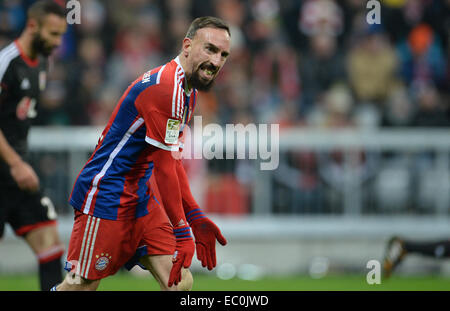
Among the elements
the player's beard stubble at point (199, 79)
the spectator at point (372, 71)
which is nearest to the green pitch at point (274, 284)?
the spectator at point (372, 71)

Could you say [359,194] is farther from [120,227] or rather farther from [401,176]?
[120,227]

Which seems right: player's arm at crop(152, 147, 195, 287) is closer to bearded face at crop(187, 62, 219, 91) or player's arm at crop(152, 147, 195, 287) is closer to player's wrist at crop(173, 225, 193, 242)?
player's wrist at crop(173, 225, 193, 242)

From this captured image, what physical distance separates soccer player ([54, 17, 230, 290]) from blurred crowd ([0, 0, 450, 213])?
4315 millimetres

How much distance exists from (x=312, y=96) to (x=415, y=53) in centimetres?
202

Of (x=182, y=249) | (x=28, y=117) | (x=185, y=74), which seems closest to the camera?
(x=182, y=249)

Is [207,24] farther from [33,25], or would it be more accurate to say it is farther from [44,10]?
[33,25]

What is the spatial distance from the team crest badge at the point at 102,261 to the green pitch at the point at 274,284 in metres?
3.18

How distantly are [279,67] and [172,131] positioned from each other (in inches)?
279

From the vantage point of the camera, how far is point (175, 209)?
14.5 ft

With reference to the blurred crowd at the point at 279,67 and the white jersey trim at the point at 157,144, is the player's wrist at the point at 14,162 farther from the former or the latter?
the blurred crowd at the point at 279,67

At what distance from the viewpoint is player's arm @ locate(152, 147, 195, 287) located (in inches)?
173

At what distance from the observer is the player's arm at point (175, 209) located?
14.4ft

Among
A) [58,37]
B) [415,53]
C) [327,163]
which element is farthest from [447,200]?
[58,37]

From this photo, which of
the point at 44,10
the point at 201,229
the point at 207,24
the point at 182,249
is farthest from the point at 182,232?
the point at 44,10
